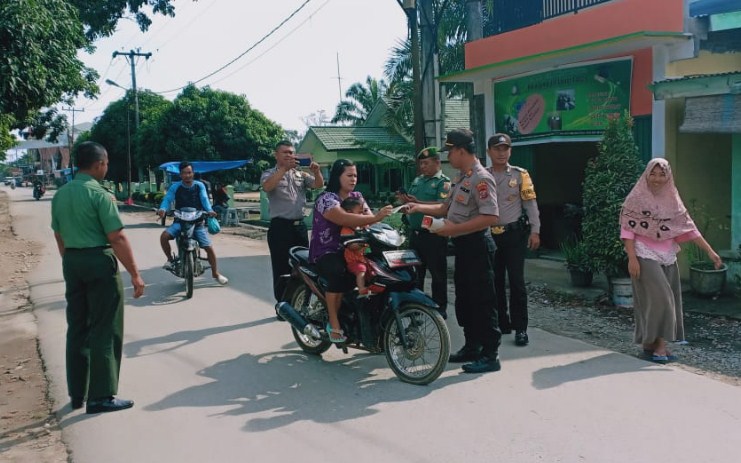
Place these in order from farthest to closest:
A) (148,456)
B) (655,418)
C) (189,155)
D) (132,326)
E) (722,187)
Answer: (189,155) → (722,187) → (132,326) → (655,418) → (148,456)

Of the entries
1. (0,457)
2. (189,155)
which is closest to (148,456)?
(0,457)

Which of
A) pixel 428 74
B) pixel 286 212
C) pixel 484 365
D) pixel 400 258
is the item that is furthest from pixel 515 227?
pixel 428 74

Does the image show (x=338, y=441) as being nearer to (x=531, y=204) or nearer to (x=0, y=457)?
(x=0, y=457)

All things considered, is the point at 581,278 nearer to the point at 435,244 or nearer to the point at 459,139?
the point at 435,244

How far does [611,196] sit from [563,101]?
10.2 feet

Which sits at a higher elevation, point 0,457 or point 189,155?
point 189,155

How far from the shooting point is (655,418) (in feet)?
14.2

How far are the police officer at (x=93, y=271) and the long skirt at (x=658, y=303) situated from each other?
13.7 feet

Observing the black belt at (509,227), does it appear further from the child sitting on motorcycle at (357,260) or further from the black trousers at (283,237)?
the black trousers at (283,237)

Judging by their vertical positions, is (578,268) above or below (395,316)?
below

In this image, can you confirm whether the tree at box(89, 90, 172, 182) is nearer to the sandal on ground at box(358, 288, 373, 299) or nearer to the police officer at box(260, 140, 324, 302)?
the police officer at box(260, 140, 324, 302)

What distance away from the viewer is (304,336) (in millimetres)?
6180

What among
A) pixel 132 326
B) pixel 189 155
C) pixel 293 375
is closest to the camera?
pixel 293 375

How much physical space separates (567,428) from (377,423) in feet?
3.99
